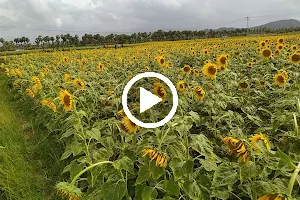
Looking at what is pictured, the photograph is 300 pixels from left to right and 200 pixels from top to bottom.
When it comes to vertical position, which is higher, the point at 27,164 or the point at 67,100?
the point at 67,100

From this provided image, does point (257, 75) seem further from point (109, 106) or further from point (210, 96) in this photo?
point (109, 106)

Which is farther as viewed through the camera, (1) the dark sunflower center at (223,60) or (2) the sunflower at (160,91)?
(1) the dark sunflower center at (223,60)

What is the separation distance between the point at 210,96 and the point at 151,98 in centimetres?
72

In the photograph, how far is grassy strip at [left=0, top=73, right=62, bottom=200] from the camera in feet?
10.8

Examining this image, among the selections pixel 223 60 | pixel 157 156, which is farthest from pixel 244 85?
pixel 157 156

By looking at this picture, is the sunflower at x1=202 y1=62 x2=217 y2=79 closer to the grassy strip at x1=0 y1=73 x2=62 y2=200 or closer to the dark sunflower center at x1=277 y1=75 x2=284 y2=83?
the dark sunflower center at x1=277 y1=75 x2=284 y2=83

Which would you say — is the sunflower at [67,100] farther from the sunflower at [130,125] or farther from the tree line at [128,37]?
the tree line at [128,37]

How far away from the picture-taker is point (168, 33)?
61531 mm

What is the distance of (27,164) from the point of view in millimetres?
3838

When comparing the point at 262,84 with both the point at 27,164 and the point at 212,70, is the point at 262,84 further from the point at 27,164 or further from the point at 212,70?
the point at 27,164

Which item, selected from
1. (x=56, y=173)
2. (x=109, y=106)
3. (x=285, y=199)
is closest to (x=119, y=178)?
(x=285, y=199)

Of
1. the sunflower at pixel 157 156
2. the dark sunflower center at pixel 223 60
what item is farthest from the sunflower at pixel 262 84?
the sunflower at pixel 157 156

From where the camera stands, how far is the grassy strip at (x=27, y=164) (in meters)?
3.29
